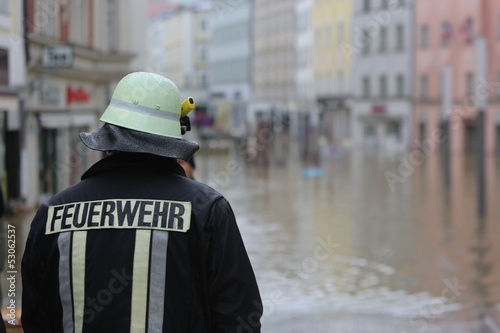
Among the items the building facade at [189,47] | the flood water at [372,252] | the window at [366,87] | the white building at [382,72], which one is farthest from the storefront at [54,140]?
the building facade at [189,47]

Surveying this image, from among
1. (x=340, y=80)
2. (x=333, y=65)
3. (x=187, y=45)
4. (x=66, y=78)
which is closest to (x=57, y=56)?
(x=66, y=78)

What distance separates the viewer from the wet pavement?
9.69m

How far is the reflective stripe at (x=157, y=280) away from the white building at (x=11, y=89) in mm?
14059

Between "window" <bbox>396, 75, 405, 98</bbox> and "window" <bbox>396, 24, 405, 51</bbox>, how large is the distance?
1.79 m

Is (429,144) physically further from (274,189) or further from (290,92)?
(274,189)

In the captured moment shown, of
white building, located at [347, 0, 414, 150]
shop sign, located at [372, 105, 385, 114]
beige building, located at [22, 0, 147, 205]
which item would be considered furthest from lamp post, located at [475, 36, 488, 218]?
shop sign, located at [372, 105, 385, 114]

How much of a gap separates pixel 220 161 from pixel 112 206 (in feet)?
134

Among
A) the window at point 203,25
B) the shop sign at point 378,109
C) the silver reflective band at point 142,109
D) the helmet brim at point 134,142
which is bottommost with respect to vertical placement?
the helmet brim at point 134,142

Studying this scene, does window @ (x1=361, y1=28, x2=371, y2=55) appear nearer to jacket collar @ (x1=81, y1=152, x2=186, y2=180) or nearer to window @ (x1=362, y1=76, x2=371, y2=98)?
window @ (x1=362, y1=76, x2=371, y2=98)

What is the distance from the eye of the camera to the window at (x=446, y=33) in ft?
195

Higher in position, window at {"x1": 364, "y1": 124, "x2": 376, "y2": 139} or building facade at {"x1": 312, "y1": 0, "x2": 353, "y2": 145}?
building facade at {"x1": 312, "y1": 0, "x2": 353, "y2": 145}

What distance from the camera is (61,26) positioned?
66.6 feet

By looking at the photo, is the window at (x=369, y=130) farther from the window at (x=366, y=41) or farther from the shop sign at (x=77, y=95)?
the shop sign at (x=77, y=95)

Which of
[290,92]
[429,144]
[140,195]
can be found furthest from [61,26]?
[290,92]
